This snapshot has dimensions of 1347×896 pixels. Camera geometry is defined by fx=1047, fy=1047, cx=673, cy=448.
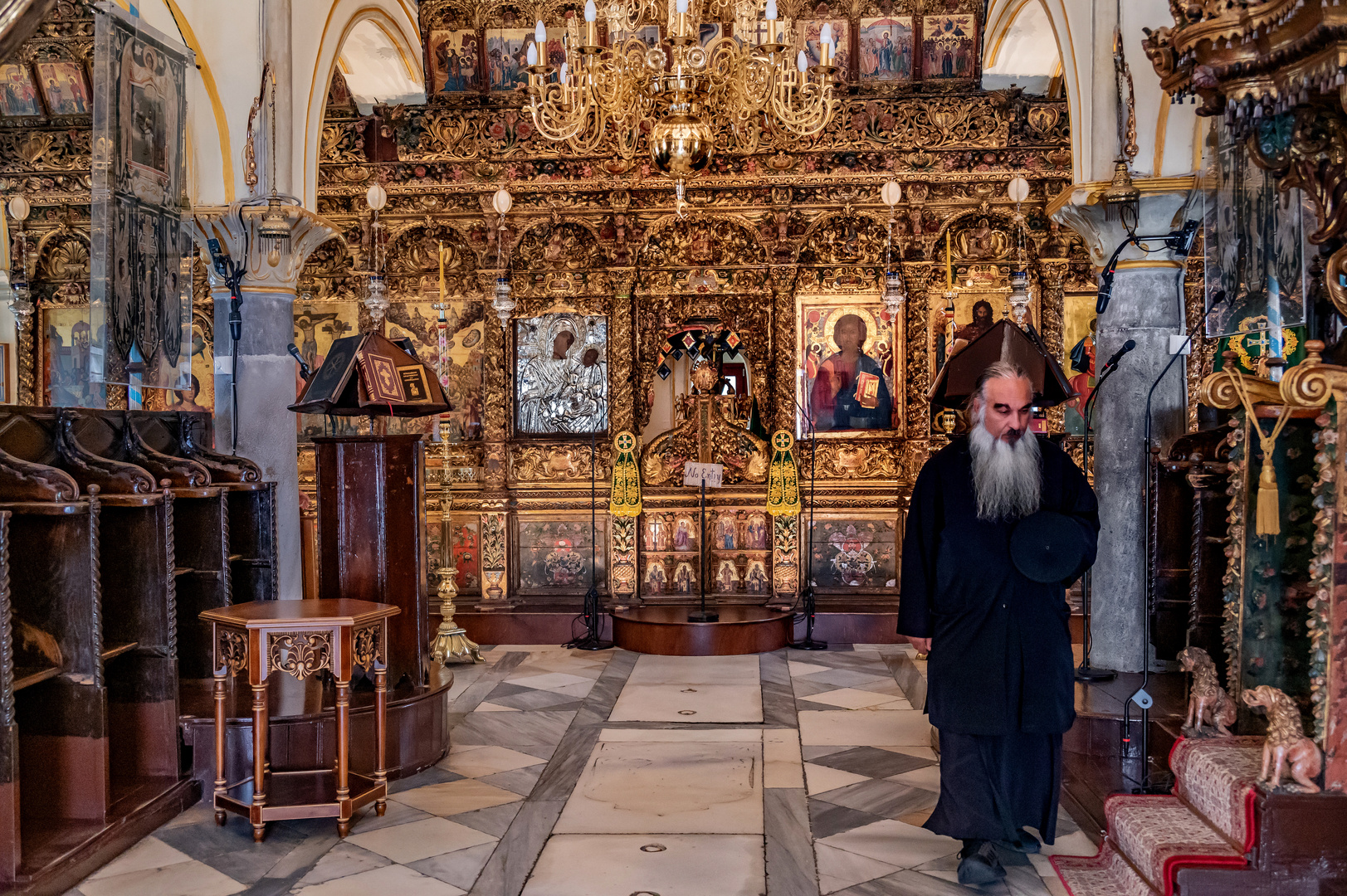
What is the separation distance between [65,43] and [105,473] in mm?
5547

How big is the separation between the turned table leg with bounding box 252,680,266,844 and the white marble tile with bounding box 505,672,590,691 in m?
2.94

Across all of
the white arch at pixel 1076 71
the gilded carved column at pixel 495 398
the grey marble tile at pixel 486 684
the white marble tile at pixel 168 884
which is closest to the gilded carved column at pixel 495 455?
the gilded carved column at pixel 495 398

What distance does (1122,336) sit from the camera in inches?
240

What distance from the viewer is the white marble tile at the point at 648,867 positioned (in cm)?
367

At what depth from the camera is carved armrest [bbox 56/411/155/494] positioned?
4441 millimetres

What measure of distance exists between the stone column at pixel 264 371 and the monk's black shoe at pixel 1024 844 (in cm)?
476

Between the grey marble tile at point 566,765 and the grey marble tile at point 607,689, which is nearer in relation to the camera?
the grey marble tile at point 566,765

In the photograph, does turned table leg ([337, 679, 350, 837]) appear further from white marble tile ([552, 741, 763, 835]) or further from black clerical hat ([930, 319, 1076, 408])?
black clerical hat ([930, 319, 1076, 408])

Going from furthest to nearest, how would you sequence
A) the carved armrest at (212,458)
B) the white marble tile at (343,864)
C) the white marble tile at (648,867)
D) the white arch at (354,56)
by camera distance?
the white arch at (354,56)
the carved armrest at (212,458)
the white marble tile at (343,864)
the white marble tile at (648,867)

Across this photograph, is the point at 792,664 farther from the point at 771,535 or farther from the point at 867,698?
the point at 771,535

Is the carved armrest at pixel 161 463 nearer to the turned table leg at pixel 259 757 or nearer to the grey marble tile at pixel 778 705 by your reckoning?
the turned table leg at pixel 259 757

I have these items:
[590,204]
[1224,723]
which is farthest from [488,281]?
[1224,723]

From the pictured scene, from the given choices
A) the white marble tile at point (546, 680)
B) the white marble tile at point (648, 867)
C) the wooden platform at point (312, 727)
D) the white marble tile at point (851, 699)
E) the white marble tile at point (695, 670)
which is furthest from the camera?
the white marble tile at point (695, 670)

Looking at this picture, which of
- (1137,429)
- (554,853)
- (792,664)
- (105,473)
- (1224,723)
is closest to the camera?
(1224,723)
